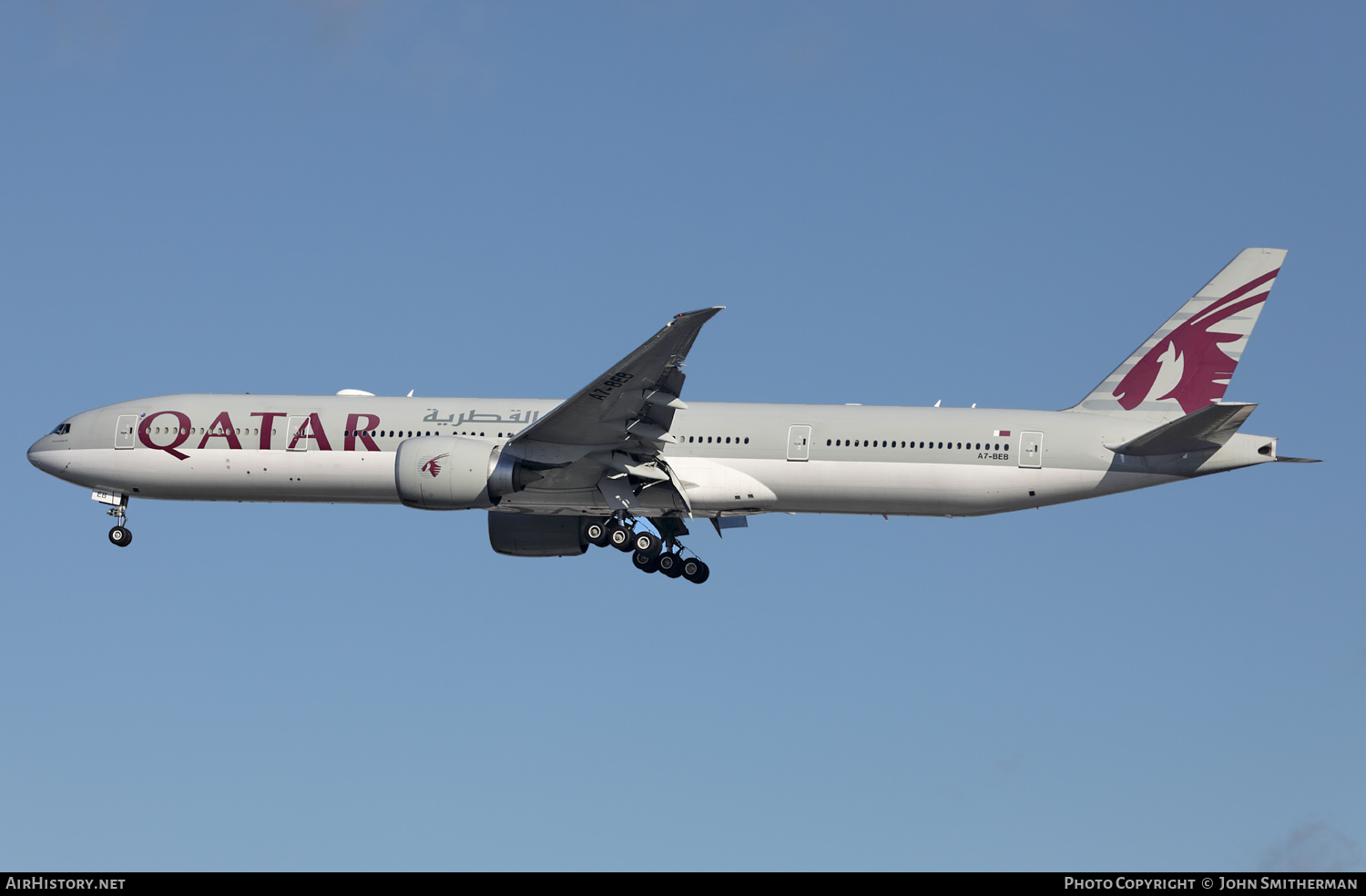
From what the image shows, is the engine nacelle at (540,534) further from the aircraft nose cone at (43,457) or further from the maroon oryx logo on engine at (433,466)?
the aircraft nose cone at (43,457)

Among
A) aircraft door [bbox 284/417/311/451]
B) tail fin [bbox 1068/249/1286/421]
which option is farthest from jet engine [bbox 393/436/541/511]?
tail fin [bbox 1068/249/1286/421]

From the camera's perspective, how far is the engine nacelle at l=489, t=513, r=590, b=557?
151 feet

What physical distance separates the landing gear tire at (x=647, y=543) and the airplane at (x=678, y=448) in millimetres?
57

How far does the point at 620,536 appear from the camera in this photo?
4216cm

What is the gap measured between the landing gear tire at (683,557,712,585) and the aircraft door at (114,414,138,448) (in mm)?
16078

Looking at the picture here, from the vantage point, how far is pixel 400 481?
1533 inches

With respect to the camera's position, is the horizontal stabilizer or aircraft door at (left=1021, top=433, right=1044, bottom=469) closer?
the horizontal stabilizer

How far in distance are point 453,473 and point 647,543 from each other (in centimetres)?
630

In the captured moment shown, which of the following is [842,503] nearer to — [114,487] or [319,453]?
[319,453]

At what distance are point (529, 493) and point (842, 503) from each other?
8.30 m

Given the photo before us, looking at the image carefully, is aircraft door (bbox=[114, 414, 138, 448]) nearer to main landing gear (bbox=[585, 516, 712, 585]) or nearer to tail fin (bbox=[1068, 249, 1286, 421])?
main landing gear (bbox=[585, 516, 712, 585])
